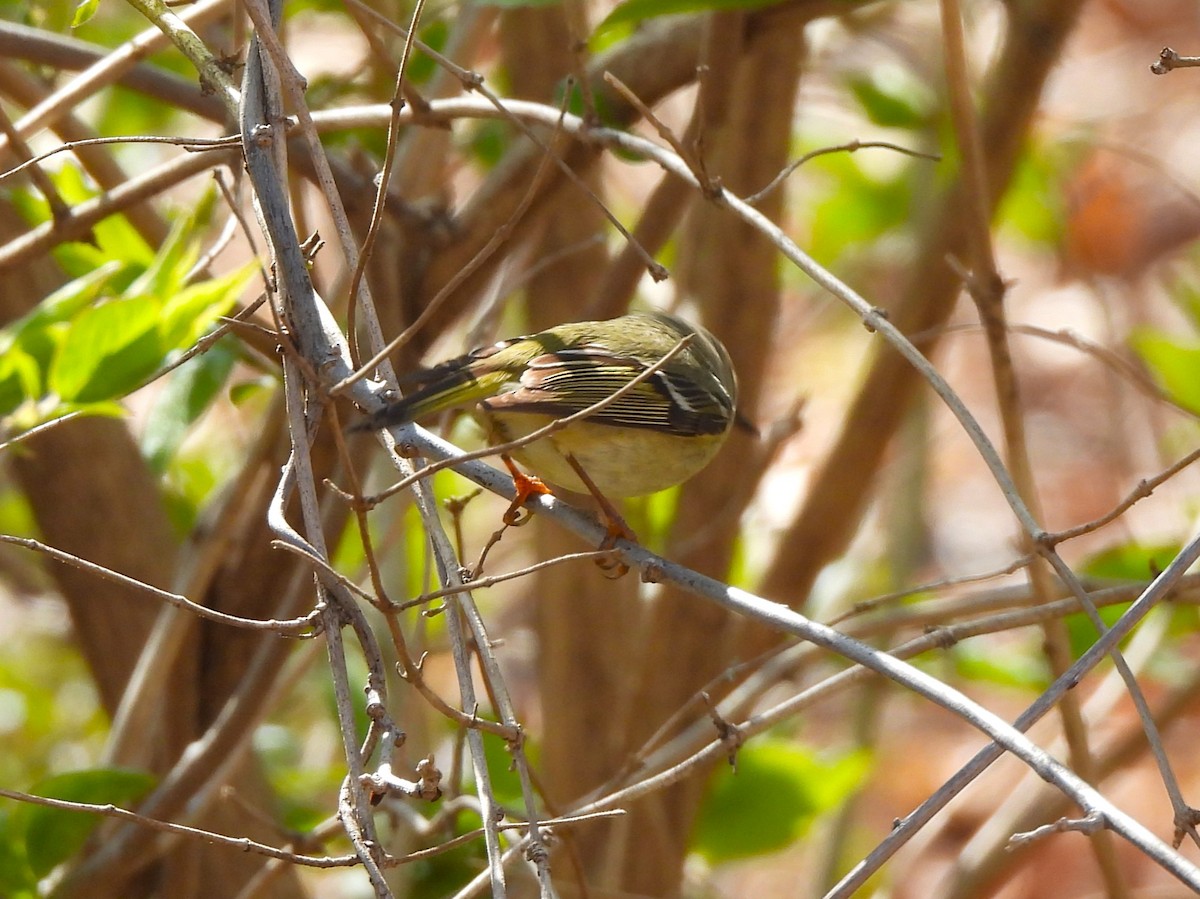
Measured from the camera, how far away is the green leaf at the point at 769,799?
8.95ft

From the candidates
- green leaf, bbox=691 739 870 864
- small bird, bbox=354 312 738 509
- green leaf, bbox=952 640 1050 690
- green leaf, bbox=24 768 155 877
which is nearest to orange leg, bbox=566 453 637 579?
small bird, bbox=354 312 738 509

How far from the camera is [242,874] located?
8.95 feet

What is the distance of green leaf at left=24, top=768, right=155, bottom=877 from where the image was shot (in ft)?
6.95

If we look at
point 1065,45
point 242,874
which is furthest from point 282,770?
point 1065,45

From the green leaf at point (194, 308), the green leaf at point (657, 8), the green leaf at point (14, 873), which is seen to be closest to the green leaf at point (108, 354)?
the green leaf at point (194, 308)

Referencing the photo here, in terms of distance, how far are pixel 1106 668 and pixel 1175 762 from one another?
256cm

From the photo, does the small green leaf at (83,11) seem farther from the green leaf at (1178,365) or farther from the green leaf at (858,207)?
the green leaf at (858,207)

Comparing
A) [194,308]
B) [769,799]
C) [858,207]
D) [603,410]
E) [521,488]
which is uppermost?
[858,207]

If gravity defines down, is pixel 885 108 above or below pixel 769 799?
above

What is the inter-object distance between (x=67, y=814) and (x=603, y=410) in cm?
110

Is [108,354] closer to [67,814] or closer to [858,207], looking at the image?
[67,814]

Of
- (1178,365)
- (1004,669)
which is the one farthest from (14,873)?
(1178,365)

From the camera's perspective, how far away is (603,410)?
217 centimetres

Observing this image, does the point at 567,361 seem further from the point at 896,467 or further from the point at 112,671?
the point at 896,467
